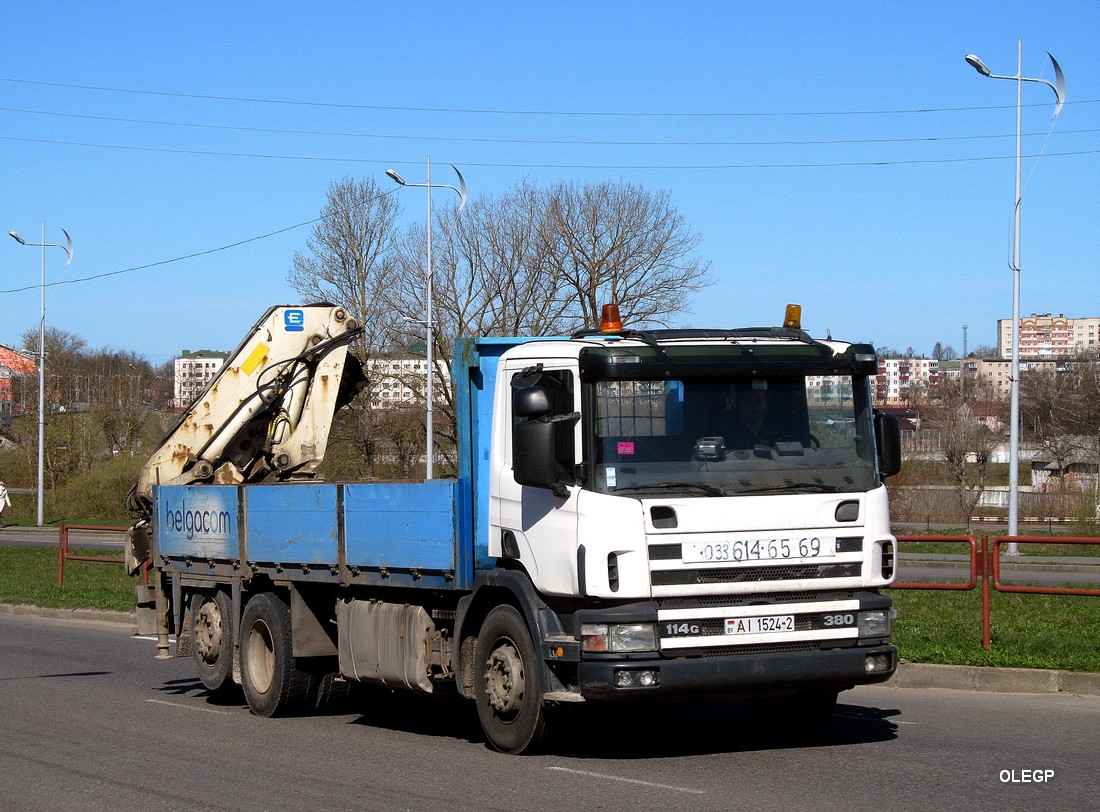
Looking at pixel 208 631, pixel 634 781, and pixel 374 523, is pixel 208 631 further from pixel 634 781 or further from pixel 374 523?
pixel 634 781

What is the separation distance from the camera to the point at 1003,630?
13750mm

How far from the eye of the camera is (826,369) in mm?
8484

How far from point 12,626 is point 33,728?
11103mm

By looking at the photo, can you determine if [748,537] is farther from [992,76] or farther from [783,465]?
[992,76]

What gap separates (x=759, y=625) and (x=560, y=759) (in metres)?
1.61

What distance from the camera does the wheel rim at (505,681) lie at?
8320 mm

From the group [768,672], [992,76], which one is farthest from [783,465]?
[992,76]

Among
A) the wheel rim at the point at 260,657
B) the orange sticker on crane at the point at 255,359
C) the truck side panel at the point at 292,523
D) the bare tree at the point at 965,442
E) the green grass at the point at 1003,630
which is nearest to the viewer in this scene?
the truck side panel at the point at 292,523

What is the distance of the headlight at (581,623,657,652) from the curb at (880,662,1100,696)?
3.69 m

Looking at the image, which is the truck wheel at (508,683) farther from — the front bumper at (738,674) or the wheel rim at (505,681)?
the front bumper at (738,674)

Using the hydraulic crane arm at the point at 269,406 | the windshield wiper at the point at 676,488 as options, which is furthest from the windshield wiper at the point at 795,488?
the hydraulic crane arm at the point at 269,406

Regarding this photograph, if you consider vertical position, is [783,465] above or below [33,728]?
above

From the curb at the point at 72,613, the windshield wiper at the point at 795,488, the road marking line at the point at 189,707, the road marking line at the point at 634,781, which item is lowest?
the curb at the point at 72,613

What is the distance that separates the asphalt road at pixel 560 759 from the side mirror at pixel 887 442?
5.97ft
